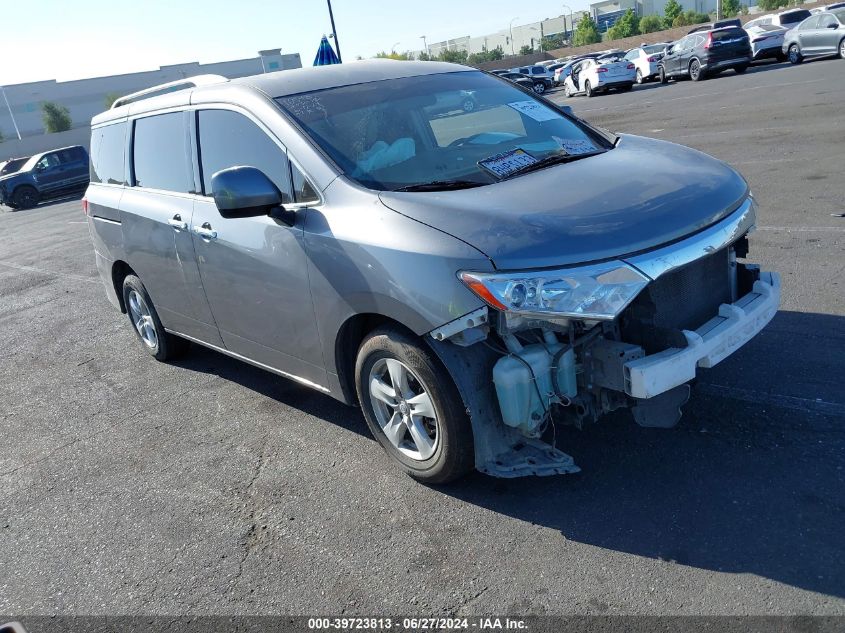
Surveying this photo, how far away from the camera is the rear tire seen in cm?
2767

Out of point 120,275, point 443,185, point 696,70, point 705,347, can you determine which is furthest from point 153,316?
point 696,70

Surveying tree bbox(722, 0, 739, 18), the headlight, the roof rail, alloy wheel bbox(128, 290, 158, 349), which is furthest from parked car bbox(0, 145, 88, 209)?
tree bbox(722, 0, 739, 18)

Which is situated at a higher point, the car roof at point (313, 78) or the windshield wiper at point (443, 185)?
the car roof at point (313, 78)

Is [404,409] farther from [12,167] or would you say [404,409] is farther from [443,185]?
[12,167]

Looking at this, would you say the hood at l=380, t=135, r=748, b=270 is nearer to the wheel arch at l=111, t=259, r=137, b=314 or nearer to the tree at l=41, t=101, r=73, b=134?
the wheel arch at l=111, t=259, r=137, b=314

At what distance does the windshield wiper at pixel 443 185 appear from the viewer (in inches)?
144

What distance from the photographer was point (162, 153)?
16.8 ft

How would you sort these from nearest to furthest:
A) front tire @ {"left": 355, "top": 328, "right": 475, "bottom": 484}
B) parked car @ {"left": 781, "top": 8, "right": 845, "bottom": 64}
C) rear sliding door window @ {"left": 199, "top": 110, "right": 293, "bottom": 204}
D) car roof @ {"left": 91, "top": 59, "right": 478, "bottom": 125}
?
1. front tire @ {"left": 355, "top": 328, "right": 475, "bottom": 484}
2. rear sliding door window @ {"left": 199, "top": 110, "right": 293, "bottom": 204}
3. car roof @ {"left": 91, "top": 59, "right": 478, "bottom": 125}
4. parked car @ {"left": 781, "top": 8, "right": 845, "bottom": 64}

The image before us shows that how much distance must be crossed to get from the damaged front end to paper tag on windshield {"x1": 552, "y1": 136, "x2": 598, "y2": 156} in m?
1.00

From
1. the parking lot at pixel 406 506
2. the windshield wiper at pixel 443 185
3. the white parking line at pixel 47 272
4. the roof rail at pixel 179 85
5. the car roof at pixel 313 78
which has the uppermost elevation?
the roof rail at pixel 179 85

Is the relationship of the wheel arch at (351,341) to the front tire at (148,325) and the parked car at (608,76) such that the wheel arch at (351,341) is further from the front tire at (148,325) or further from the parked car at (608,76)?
the parked car at (608,76)

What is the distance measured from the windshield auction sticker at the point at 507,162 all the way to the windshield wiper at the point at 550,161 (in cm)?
2

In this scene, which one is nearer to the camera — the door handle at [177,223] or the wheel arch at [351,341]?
the wheel arch at [351,341]

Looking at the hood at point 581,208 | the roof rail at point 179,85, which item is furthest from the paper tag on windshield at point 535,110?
the roof rail at point 179,85
